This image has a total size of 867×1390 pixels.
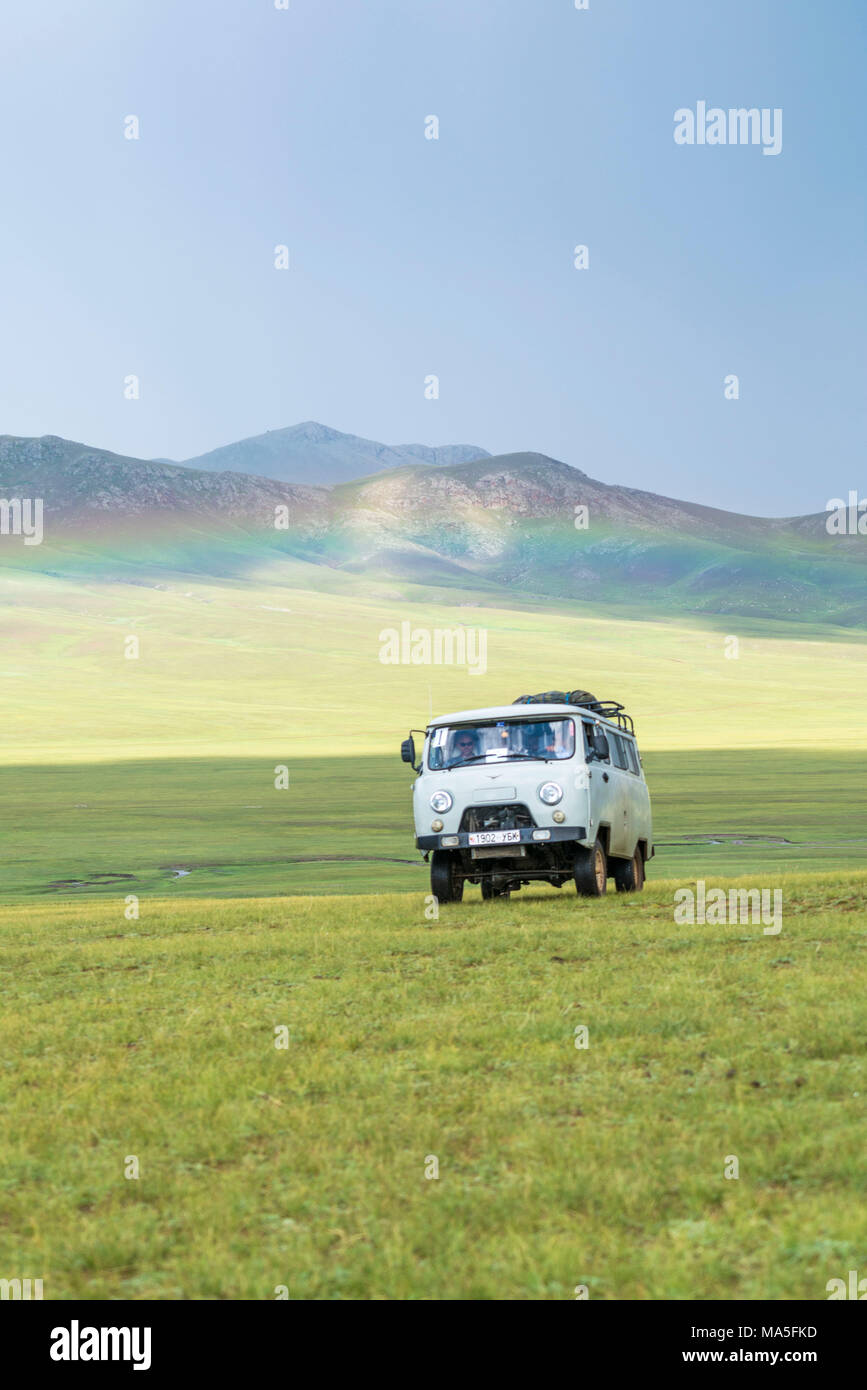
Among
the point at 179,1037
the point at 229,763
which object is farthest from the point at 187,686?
the point at 179,1037

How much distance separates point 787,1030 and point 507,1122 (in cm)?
311

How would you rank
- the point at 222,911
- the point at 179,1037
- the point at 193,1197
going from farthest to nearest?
the point at 222,911 < the point at 179,1037 < the point at 193,1197

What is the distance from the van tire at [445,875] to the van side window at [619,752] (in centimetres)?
387

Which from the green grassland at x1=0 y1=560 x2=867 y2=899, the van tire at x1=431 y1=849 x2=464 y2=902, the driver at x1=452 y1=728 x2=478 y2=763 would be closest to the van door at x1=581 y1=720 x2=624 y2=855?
the driver at x1=452 y1=728 x2=478 y2=763

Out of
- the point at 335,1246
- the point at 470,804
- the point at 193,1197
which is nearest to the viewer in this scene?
the point at 335,1246

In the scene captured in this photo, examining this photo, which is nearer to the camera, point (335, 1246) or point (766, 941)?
point (335, 1246)

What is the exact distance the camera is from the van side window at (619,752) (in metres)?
25.2

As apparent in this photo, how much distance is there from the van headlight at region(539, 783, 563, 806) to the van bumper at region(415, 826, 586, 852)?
0.42m

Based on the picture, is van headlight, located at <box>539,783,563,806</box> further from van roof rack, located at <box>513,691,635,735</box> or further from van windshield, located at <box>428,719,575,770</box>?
van roof rack, located at <box>513,691,635,735</box>

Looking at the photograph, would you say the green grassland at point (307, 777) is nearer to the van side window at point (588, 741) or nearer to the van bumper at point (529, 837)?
the van side window at point (588, 741)

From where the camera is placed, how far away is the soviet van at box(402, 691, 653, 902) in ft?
72.6

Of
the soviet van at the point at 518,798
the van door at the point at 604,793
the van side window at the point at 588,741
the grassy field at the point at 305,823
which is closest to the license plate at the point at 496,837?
the soviet van at the point at 518,798
